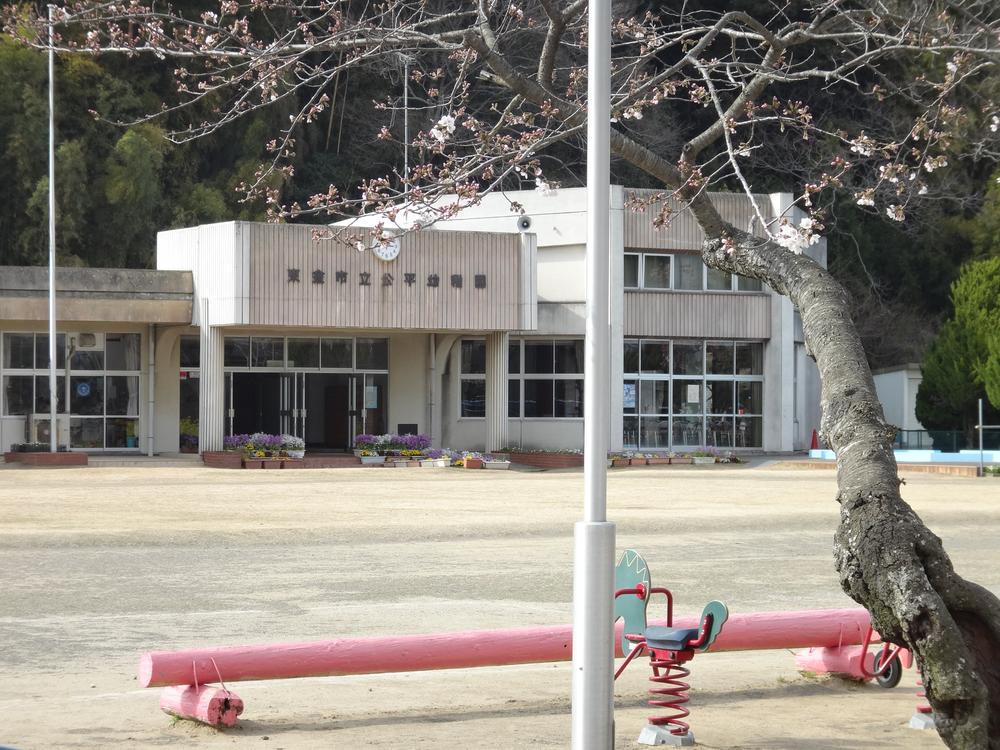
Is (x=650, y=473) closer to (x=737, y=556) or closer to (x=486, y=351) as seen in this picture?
(x=486, y=351)

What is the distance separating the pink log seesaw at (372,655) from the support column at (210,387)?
29.8 meters

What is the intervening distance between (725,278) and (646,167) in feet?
120

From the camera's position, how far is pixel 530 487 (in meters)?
30.8

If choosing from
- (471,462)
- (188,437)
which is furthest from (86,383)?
(471,462)

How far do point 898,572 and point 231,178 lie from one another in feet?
155

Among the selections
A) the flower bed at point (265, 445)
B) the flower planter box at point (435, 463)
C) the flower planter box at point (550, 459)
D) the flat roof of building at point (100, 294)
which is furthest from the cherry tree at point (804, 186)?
the flower planter box at point (550, 459)

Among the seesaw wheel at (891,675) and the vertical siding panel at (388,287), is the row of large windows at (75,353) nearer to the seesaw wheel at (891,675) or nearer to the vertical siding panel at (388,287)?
the vertical siding panel at (388,287)

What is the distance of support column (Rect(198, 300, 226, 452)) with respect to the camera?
38.2 metres

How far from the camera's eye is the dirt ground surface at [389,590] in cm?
849

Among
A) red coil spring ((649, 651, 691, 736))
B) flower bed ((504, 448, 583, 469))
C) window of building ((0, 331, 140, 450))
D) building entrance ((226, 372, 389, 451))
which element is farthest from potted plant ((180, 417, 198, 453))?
red coil spring ((649, 651, 691, 736))

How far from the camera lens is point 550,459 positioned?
41062 millimetres

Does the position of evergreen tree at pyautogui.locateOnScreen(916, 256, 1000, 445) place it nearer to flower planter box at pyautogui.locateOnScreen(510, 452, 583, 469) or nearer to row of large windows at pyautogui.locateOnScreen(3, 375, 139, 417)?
flower planter box at pyautogui.locateOnScreen(510, 452, 583, 469)

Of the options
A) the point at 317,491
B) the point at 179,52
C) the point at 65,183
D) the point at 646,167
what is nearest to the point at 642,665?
the point at 646,167

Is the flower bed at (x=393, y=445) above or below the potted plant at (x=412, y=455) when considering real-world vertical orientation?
above
